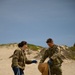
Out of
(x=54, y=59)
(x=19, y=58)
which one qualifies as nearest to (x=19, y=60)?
(x=19, y=58)

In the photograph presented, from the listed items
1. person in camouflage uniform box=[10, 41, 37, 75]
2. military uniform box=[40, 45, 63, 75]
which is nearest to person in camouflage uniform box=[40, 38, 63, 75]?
military uniform box=[40, 45, 63, 75]

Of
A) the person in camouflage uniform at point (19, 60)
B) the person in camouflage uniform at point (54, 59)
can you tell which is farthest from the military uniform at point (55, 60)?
the person in camouflage uniform at point (19, 60)

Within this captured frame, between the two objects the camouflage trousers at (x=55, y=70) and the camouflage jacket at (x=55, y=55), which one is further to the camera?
the camouflage trousers at (x=55, y=70)

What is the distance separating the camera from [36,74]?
15.8 meters

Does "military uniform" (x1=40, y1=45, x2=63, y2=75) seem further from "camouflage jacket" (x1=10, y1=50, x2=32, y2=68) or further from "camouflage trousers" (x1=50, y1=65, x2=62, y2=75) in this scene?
"camouflage jacket" (x1=10, y1=50, x2=32, y2=68)

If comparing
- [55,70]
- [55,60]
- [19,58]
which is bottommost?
[55,70]

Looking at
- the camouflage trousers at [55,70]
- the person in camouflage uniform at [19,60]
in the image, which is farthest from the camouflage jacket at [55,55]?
the person in camouflage uniform at [19,60]

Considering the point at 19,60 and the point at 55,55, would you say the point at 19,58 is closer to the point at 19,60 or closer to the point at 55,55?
the point at 19,60

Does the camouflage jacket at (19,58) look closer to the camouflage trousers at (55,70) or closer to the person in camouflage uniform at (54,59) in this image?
the person in camouflage uniform at (54,59)

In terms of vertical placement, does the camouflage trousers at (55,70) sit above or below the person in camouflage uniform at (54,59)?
below

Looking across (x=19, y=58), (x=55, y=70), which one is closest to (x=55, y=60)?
(x=55, y=70)

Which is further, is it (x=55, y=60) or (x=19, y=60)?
(x=19, y=60)

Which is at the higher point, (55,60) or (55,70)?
(55,60)

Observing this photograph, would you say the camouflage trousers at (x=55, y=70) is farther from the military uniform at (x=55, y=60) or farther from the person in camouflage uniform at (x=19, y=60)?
the person in camouflage uniform at (x=19, y=60)
